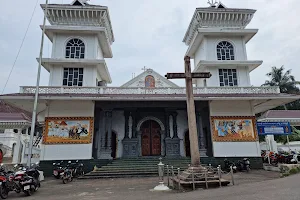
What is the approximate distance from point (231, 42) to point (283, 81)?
2494 cm

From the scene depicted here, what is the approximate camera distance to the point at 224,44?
1788cm

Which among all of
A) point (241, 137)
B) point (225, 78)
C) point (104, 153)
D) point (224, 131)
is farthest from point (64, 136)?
point (225, 78)

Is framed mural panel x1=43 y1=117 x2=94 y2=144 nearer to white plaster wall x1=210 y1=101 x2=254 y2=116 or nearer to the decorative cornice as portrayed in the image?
white plaster wall x1=210 y1=101 x2=254 y2=116

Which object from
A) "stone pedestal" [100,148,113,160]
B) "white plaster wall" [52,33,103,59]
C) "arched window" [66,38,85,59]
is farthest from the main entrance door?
"arched window" [66,38,85,59]

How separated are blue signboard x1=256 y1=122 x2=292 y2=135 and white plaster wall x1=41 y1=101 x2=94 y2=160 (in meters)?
11.3

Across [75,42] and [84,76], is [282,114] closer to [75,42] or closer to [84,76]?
[84,76]

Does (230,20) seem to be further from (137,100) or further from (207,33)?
(137,100)

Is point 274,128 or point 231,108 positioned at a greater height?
point 231,108

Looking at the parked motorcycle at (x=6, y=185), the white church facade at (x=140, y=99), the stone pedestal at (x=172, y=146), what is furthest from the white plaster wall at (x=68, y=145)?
the parked motorcycle at (x=6, y=185)

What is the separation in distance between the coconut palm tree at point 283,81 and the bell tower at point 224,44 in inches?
910

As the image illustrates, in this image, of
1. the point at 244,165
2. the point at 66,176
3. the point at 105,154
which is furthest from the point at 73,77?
the point at 244,165

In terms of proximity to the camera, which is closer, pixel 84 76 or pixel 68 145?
pixel 68 145

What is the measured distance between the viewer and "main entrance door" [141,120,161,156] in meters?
15.7

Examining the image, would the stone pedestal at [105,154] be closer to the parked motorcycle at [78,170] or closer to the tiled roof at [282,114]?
the parked motorcycle at [78,170]
